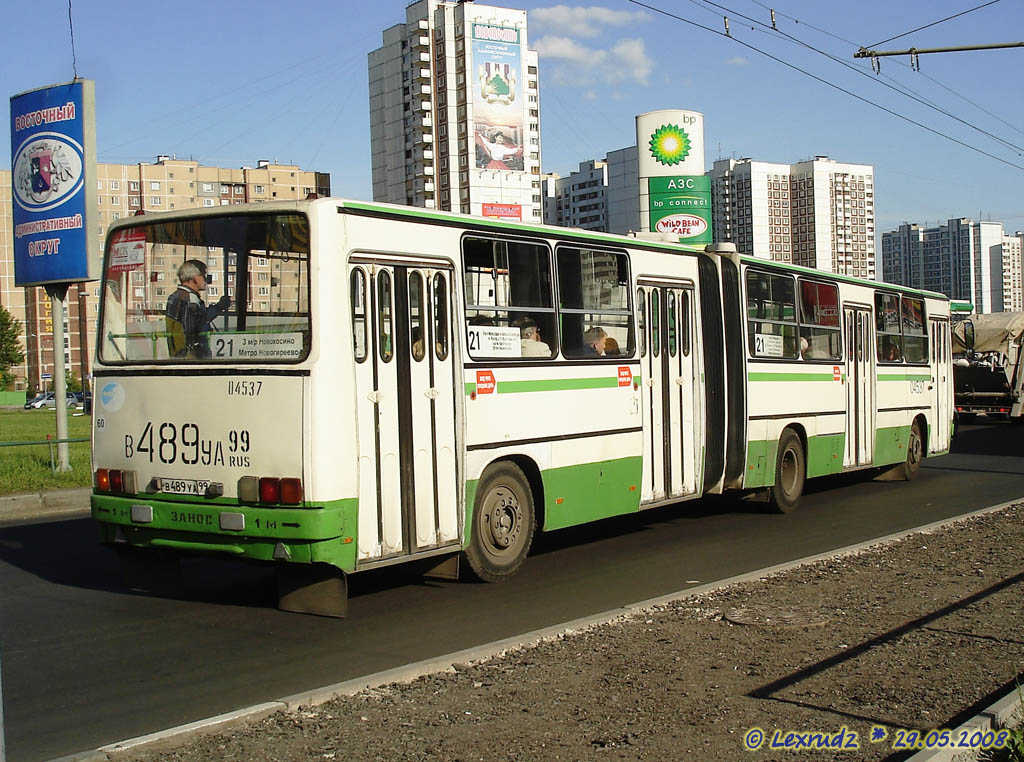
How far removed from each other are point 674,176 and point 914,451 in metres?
28.5

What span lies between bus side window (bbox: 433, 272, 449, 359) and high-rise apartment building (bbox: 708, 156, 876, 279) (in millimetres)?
105188

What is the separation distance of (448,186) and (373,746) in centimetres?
10563

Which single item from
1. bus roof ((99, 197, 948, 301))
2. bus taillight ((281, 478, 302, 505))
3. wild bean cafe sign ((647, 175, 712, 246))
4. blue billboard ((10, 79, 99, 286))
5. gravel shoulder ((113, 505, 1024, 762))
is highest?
wild bean cafe sign ((647, 175, 712, 246))

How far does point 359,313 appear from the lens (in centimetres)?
806

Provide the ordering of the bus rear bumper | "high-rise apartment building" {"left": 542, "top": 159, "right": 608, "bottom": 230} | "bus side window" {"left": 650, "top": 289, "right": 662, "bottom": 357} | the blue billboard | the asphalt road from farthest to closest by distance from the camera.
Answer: "high-rise apartment building" {"left": 542, "top": 159, "right": 608, "bottom": 230}
the blue billboard
"bus side window" {"left": 650, "top": 289, "right": 662, "bottom": 357}
the bus rear bumper
the asphalt road

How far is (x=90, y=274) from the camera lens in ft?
57.0

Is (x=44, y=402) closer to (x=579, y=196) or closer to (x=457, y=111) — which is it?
(x=457, y=111)

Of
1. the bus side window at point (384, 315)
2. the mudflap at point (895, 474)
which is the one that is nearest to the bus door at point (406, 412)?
the bus side window at point (384, 315)

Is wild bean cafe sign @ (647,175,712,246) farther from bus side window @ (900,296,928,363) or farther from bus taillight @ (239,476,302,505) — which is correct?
bus taillight @ (239,476,302,505)

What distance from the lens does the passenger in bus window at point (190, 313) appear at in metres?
8.17

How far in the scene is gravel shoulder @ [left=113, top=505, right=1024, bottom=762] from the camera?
16.5ft

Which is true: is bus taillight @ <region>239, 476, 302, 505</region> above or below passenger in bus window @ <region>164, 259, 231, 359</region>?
below

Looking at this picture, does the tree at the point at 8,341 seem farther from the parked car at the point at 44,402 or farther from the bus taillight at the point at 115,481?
the bus taillight at the point at 115,481

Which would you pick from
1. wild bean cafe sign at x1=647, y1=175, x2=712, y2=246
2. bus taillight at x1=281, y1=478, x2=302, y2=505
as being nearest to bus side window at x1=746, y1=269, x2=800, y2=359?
bus taillight at x1=281, y1=478, x2=302, y2=505
